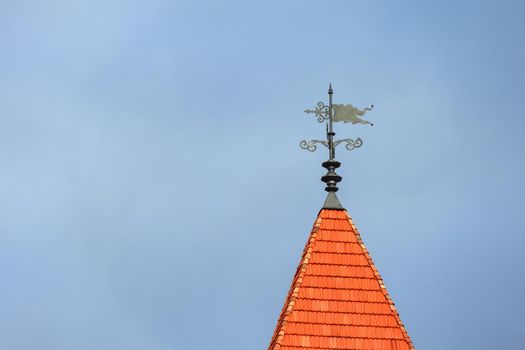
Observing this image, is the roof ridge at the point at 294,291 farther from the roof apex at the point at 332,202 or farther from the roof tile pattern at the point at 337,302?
the roof apex at the point at 332,202

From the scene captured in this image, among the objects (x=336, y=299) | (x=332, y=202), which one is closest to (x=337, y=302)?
(x=336, y=299)

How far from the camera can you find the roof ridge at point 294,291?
111ft

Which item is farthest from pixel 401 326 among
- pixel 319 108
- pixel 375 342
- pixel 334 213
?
pixel 319 108

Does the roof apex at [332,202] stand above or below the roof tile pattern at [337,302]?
above

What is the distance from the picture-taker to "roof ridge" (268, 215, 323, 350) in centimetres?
3388

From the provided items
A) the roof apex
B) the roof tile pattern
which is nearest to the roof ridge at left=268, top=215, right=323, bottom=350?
the roof tile pattern

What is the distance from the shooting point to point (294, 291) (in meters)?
34.8

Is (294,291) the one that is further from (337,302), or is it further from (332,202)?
(332,202)

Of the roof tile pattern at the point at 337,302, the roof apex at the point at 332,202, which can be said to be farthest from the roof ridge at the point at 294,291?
the roof apex at the point at 332,202

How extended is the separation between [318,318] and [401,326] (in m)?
1.71

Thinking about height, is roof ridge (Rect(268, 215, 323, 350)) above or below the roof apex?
below

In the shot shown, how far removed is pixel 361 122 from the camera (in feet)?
124

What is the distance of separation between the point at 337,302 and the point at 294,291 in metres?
0.92

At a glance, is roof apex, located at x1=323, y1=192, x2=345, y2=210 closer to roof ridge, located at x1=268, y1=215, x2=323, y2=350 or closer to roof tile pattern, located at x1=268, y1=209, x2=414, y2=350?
roof ridge, located at x1=268, y1=215, x2=323, y2=350
